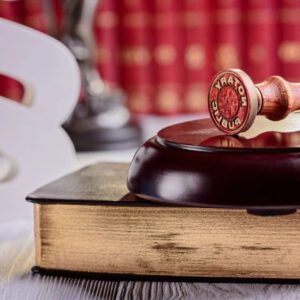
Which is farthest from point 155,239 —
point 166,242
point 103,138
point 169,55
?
point 169,55

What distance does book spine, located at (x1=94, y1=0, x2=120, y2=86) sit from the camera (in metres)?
2.17

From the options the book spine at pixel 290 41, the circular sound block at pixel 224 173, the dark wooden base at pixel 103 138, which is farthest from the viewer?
the book spine at pixel 290 41

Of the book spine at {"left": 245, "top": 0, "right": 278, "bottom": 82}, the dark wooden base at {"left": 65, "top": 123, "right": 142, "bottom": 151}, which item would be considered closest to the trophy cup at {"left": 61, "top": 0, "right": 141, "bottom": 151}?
the dark wooden base at {"left": 65, "top": 123, "right": 142, "bottom": 151}

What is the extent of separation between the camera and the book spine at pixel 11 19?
2.21 metres

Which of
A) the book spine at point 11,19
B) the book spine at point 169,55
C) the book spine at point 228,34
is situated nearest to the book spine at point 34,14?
the book spine at point 11,19

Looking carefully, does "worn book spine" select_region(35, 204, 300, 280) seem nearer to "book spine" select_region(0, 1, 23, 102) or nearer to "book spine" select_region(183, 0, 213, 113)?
"book spine" select_region(183, 0, 213, 113)

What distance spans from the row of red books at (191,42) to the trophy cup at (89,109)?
67 cm

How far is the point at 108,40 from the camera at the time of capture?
2.18 m

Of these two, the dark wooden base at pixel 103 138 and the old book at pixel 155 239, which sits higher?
the old book at pixel 155 239

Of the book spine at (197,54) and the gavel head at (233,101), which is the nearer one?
the gavel head at (233,101)

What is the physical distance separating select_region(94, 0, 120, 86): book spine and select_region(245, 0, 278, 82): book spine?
1.26 ft

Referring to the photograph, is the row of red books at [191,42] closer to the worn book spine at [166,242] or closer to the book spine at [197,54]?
the book spine at [197,54]

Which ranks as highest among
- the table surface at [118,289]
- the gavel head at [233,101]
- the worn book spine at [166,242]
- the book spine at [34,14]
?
the book spine at [34,14]

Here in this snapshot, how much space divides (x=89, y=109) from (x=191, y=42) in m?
0.76
